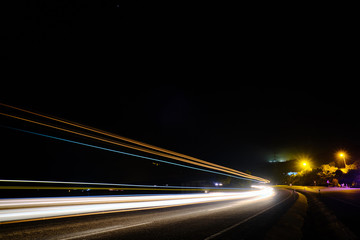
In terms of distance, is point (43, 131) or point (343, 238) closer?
point (343, 238)

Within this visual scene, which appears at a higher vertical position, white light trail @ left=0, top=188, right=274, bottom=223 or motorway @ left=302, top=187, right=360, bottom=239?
white light trail @ left=0, top=188, right=274, bottom=223

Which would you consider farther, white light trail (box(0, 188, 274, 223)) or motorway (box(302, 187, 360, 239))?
motorway (box(302, 187, 360, 239))

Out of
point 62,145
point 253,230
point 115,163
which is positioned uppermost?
point 62,145

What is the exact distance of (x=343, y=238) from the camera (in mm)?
6344

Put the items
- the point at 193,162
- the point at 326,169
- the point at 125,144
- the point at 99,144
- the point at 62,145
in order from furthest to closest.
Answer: the point at 326,169
the point at 62,145
the point at 193,162
the point at 125,144
the point at 99,144

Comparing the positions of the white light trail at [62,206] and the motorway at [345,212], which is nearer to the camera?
the white light trail at [62,206]

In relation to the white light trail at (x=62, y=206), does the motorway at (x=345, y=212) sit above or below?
below

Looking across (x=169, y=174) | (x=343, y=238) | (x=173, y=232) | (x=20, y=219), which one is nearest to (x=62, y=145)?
(x=169, y=174)

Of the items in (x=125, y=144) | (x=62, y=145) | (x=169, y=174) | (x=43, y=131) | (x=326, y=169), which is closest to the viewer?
(x=43, y=131)

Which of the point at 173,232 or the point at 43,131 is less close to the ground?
the point at 43,131

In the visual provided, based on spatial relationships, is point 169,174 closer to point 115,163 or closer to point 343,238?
point 115,163

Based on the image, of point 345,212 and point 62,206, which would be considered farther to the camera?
point 345,212

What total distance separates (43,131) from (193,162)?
740 inches

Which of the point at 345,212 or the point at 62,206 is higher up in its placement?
the point at 62,206
